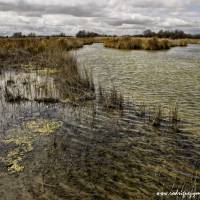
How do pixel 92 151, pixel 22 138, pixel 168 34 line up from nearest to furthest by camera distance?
pixel 92 151 < pixel 22 138 < pixel 168 34

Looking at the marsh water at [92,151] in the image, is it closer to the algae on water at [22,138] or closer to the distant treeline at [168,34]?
the algae on water at [22,138]

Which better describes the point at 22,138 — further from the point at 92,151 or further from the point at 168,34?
the point at 168,34

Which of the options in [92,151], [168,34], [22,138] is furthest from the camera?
[168,34]

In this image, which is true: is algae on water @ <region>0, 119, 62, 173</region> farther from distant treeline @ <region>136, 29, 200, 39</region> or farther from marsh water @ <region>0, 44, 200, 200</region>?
distant treeline @ <region>136, 29, 200, 39</region>

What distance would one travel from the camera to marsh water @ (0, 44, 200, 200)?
6.06 m

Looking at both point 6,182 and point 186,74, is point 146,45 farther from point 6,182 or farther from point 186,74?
point 6,182

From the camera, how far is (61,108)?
1136 centimetres

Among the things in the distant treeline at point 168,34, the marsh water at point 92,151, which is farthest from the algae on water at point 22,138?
the distant treeline at point 168,34

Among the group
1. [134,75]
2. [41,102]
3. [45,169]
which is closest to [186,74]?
[134,75]

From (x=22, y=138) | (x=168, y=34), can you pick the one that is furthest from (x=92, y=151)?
(x=168, y=34)

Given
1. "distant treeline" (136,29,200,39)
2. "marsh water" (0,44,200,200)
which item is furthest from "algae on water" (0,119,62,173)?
"distant treeline" (136,29,200,39)

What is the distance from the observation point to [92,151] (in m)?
7.72

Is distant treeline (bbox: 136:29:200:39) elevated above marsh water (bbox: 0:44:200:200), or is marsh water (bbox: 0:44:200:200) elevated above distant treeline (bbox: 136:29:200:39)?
distant treeline (bbox: 136:29:200:39)

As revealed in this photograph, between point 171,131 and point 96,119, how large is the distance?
93.7 inches
